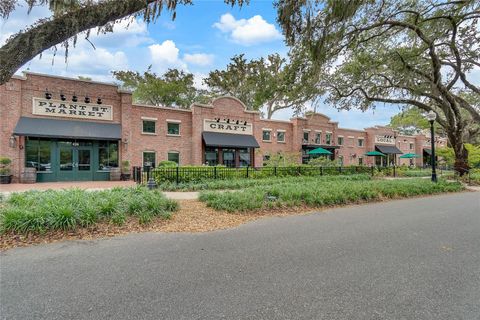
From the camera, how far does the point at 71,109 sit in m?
17.2

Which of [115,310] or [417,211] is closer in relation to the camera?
[115,310]

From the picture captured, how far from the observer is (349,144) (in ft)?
108

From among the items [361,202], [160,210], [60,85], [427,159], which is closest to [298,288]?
[160,210]

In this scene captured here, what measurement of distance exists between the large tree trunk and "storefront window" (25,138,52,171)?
15083mm

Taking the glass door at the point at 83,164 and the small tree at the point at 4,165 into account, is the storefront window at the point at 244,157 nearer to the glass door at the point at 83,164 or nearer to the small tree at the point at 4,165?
the glass door at the point at 83,164

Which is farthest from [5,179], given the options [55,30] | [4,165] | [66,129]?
[55,30]

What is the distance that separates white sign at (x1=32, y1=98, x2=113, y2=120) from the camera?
16.3 metres

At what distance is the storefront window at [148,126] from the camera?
66.0 feet

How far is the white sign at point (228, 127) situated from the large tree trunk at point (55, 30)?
17.8 meters

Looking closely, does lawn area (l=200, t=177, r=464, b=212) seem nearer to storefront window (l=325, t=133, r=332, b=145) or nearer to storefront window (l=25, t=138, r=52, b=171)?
storefront window (l=25, t=138, r=52, b=171)

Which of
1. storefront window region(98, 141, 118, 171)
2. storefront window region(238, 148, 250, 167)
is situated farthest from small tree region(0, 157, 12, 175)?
storefront window region(238, 148, 250, 167)

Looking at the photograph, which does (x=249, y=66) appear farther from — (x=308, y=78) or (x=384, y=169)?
(x=308, y=78)

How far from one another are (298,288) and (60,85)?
1945 cm

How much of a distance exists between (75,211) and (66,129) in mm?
13559
